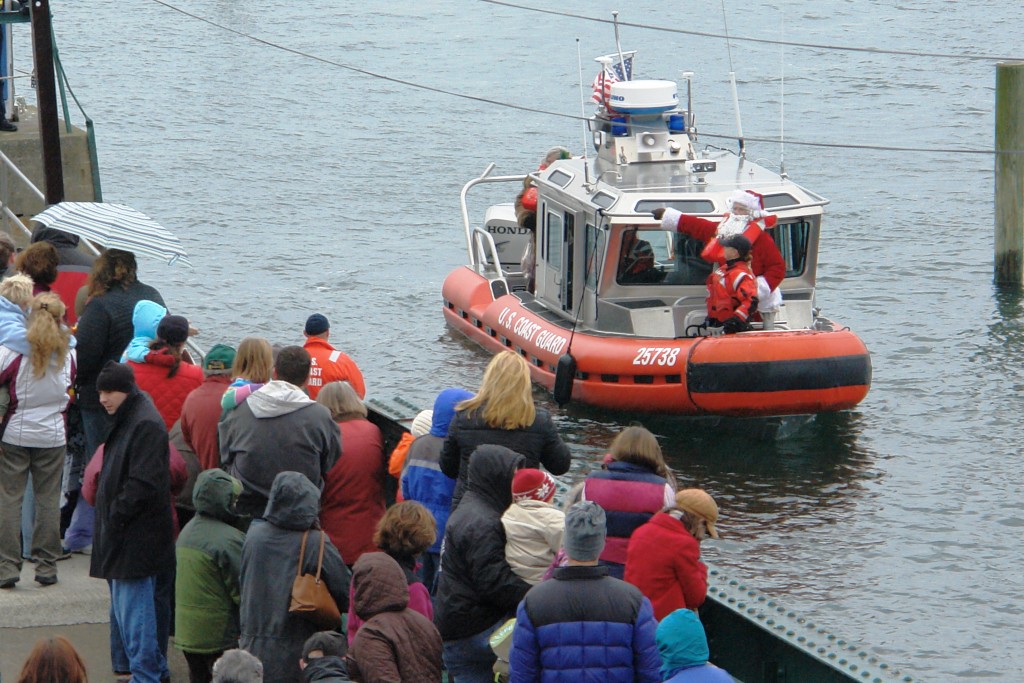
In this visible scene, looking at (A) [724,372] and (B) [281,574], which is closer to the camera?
(B) [281,574]

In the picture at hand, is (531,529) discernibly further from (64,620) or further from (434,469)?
(64,620)

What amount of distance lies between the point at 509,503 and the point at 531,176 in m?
10.9

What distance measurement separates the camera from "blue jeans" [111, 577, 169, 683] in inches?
273

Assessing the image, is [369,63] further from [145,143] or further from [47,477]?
[47,477]

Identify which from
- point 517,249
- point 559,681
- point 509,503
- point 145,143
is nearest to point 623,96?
point 517,249

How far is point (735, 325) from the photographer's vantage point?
571 inches

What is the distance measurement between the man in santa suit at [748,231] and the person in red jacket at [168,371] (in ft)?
23.5

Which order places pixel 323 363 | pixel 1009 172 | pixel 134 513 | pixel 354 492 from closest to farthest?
pixel 134 513
pixel 354 492
pixel 323 363
pixel 1009 172

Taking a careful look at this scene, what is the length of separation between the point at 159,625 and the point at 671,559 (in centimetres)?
248

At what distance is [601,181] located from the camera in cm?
1574

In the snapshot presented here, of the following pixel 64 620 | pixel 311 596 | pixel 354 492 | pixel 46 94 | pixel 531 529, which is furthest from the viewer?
pixel 46 94

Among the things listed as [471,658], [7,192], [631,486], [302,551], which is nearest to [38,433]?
[302,551]

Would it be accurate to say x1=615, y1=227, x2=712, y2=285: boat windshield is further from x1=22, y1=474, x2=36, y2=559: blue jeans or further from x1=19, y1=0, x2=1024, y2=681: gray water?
x1=22, y1=474, x2=36, y2=559: blue jeans

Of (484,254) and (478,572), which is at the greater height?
(478,572)
